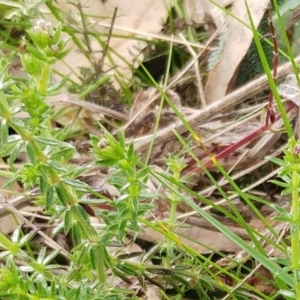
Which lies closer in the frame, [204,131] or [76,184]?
[76,184]

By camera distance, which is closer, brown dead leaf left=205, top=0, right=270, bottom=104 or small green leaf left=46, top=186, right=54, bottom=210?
small green leaf left=46, top=186, right=54, bottom=210

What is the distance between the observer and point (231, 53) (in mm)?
1164

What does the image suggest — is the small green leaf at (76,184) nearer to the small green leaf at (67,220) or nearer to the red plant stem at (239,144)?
the small green leaf at (67,220)

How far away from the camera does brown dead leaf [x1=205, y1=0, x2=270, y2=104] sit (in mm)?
1146

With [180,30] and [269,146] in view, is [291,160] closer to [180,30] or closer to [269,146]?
[269,146]

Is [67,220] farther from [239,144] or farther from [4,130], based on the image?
[239,144]

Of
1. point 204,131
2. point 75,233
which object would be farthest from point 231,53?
point 75,233

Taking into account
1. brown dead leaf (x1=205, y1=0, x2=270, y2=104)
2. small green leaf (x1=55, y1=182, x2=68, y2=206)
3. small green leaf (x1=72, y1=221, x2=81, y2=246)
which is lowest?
A: brown dead leaf (x1=205, y1=0, x2=270, y2=104)

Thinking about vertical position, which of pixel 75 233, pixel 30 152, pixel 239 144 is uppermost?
pixel 30 152

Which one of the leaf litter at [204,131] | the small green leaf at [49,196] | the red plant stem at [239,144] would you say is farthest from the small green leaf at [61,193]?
the red plant stem at [239,144]

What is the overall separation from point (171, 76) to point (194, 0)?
0.20 m

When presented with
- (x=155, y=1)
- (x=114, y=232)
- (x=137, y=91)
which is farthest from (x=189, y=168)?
(x=155, y=1)

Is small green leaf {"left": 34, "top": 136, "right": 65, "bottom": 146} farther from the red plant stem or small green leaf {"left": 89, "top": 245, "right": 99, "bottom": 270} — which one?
the red plant stem

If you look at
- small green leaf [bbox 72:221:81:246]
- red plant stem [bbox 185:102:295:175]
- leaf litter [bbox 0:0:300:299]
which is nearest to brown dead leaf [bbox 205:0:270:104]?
leaf litter [bbox 0:0:300:299]
